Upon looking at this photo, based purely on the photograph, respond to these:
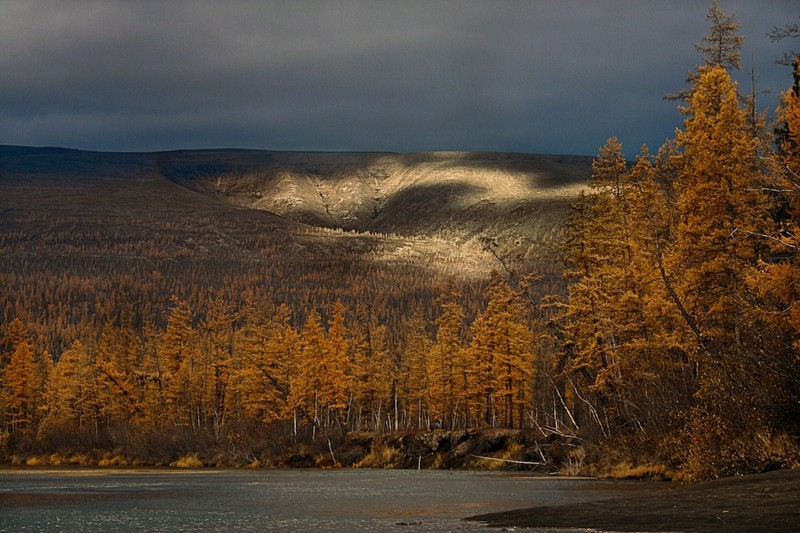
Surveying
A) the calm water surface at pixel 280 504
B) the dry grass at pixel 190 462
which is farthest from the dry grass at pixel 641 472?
the dry grass at pixel 190 462

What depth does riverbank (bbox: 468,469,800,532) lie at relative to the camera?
1376 centimetres

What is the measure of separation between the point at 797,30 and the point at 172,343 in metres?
75.8

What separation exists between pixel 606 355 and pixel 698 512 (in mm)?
30293

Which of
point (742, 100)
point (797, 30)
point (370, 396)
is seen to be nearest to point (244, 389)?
point (370, 396)

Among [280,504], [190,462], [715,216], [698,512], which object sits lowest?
[190,462]

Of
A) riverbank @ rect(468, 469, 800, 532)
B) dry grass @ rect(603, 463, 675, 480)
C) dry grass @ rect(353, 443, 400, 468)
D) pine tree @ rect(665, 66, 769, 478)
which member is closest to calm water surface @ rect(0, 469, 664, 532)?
riverbank @ rect(468, 469, 800, 532)

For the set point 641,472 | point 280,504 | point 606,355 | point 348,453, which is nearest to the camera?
point 280,504

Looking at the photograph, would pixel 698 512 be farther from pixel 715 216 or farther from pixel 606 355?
pixel 606 355

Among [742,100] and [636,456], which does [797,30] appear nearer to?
[636,456]

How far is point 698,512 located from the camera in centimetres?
1506

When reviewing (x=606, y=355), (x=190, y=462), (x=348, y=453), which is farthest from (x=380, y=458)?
(x=606, y=355)

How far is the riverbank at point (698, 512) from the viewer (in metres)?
13.8

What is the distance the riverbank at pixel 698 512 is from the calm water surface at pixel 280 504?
1.44 m

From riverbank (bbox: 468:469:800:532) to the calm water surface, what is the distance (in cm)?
144
